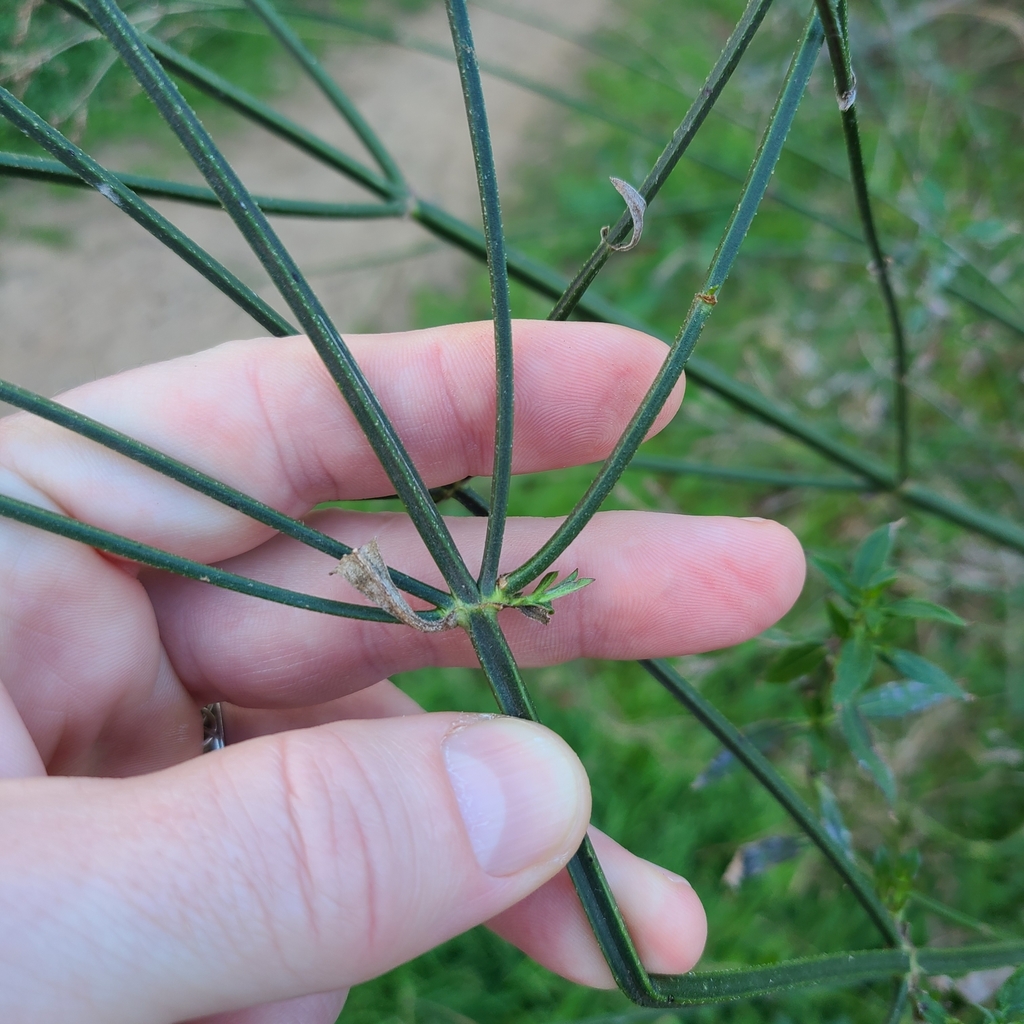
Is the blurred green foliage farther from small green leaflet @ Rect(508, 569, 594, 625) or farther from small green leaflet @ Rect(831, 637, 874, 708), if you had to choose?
small green leaflet @ Rect(508, 569, 594, 625)

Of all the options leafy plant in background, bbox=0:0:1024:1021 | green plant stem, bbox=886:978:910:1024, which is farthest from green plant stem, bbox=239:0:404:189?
green plant stem, bbox=886:978:910:1024

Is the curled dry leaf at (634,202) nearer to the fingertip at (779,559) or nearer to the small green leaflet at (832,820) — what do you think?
the fingertip at (779,559)

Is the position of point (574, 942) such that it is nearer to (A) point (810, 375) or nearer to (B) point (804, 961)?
(B) point (804, 961)

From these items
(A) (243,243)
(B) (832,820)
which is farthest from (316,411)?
(A) (243,243)

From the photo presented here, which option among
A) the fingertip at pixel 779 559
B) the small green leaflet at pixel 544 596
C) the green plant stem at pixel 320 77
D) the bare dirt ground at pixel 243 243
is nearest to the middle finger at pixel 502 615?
the fingertip at pixel 779 559

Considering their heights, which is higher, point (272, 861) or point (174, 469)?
point (174, 469)

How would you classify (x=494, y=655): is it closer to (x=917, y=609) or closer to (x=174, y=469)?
(x=174, y=469)

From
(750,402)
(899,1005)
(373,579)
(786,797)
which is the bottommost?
(899,1005)

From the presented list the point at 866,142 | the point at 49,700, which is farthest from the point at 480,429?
the point at 866,142
